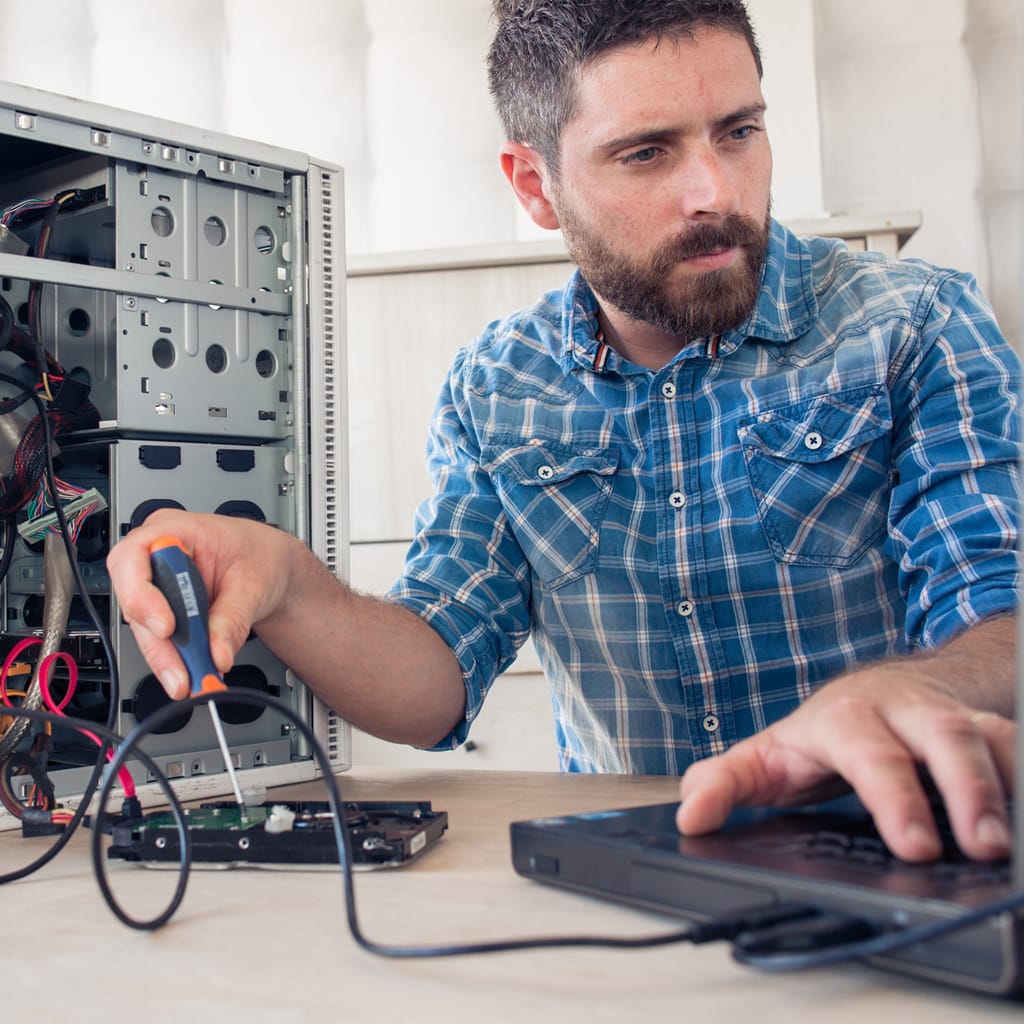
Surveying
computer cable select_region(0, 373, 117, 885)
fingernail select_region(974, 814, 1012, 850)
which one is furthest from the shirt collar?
fingernail select_region(974, 814, 1012, 850)

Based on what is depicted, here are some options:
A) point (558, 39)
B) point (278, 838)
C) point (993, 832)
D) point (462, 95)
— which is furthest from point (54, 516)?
point (462, 95)

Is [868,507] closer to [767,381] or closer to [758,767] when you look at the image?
[767,381]

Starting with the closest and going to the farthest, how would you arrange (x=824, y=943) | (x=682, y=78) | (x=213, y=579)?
(x=824, y=943), (x=213, y=579), (x=682, y=78)

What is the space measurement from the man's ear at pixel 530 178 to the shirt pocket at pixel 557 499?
1.06ft

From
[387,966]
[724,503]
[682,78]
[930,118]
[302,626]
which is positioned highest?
[930,118]

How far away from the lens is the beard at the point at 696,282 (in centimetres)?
114

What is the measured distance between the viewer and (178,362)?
1.01 meters

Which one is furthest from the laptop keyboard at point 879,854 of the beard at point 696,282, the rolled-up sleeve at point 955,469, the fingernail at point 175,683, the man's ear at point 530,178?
the man's ear at point 530,178

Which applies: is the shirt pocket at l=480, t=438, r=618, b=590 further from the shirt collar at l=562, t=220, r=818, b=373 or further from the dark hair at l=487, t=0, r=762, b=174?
the dark hair at l=487, t=0, r=762, b=174

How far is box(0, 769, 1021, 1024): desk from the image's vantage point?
40cm

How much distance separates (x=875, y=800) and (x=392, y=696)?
621 mm

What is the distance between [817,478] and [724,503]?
9 cm

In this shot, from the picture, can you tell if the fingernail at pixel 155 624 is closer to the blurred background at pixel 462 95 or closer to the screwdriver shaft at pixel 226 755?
the screwdriver shaft at pixel 226 755

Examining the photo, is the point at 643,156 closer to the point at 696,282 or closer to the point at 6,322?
the point at 696,282
